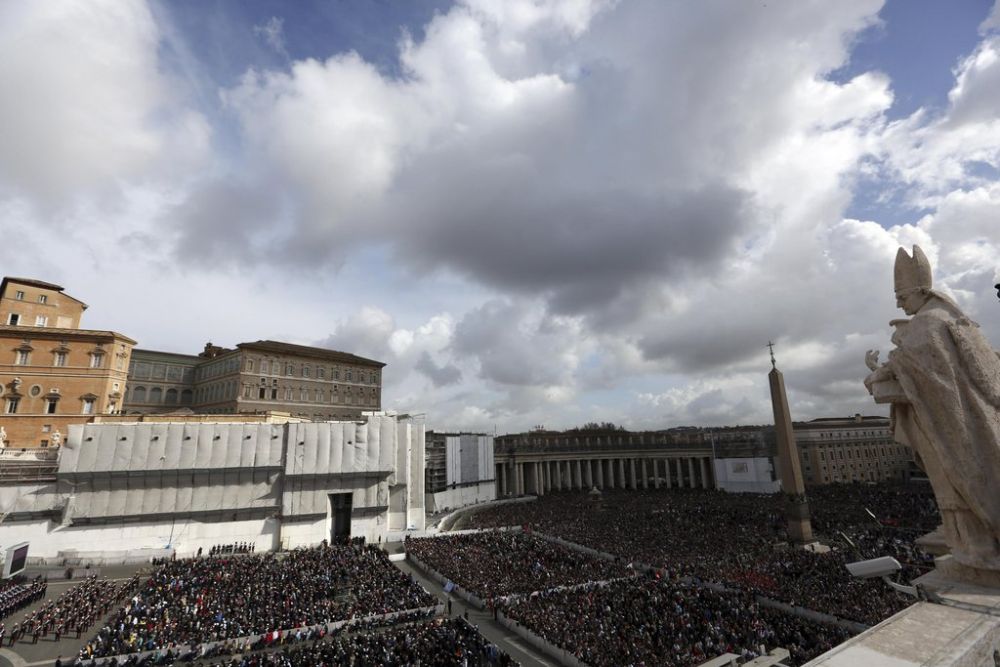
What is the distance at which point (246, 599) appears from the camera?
2183 cm

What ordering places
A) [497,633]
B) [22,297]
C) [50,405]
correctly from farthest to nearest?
[22,297]
[50,405]
[497,633]

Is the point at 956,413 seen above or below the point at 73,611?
above

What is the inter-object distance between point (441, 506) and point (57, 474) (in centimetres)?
3310

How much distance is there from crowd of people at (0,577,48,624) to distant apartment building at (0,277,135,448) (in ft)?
52.4

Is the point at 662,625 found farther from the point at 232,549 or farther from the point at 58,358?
the point at 58,358

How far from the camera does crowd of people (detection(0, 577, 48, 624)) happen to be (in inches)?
858

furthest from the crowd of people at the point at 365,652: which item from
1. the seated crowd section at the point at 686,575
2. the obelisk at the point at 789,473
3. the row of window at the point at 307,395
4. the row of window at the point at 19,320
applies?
the row of window at the point at 307,395

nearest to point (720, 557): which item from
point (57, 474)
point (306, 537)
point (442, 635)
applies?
point (442, 635)

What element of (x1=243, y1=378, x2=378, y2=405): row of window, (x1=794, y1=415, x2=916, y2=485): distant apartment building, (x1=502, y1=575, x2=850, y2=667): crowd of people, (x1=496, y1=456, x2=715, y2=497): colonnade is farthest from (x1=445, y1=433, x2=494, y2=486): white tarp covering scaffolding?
(x1=794, y1=415, x2=916, y2=485): distant apartment building

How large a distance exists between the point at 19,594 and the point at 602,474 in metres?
74.7

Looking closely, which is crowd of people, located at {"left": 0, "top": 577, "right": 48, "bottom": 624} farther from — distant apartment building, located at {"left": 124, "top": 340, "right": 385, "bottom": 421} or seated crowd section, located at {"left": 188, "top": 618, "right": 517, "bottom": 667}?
distant apartment building, located at {"left": 124, "top": 340, "right": 385, "bottom": 421}

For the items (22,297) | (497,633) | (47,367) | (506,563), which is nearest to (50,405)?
(47,367)

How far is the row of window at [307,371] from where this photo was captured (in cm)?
5712

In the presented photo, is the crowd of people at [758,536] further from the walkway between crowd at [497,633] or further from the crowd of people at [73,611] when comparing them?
the crowd of people at [73,611]
